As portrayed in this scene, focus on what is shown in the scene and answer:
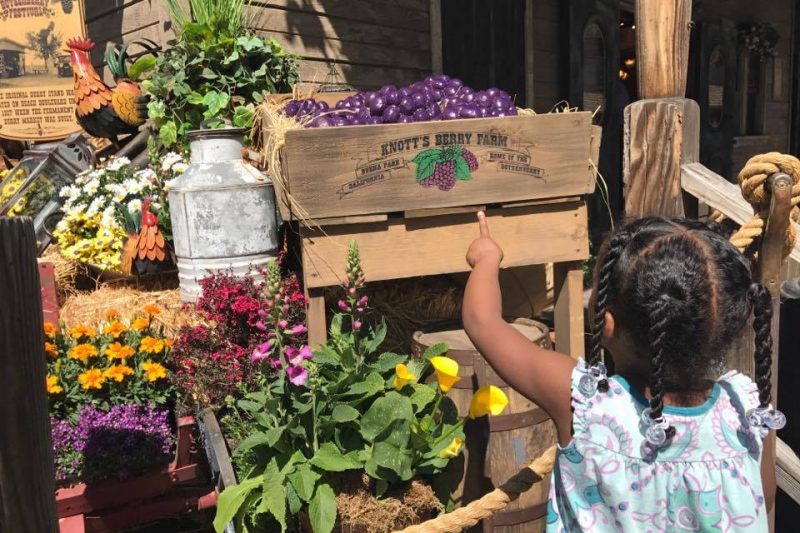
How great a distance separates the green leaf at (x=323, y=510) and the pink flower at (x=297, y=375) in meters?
0.29

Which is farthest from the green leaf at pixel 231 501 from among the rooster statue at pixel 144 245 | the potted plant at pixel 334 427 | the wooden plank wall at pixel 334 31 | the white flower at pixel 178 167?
the wooden plank wall at pixel 334 31

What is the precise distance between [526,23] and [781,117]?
548 centimetres

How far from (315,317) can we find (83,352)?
88 cm

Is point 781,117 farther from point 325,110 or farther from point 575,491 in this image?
point 575,491

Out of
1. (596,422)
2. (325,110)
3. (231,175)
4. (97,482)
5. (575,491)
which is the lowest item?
(97,482)

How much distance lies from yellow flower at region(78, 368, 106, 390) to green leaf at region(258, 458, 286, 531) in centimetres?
90

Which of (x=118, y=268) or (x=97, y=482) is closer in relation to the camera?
(x=97, y=482)

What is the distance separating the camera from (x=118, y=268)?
333 cm

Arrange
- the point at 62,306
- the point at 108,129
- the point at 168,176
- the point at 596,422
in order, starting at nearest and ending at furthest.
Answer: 1. the point at 596,422
2. the point at 62,306
3. the point at 168,176
4. the point at 108,129

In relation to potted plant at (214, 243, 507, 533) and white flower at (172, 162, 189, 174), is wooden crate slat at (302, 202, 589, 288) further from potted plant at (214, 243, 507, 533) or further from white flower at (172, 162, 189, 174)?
white flower at (172, 162, 189, 174)

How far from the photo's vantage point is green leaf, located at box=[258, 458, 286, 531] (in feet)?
5.92

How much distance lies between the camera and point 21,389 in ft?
3.53

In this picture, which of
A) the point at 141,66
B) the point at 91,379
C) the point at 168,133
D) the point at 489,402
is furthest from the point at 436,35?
the point at 489,402

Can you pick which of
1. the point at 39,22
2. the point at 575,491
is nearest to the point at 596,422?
the point at 575,491
